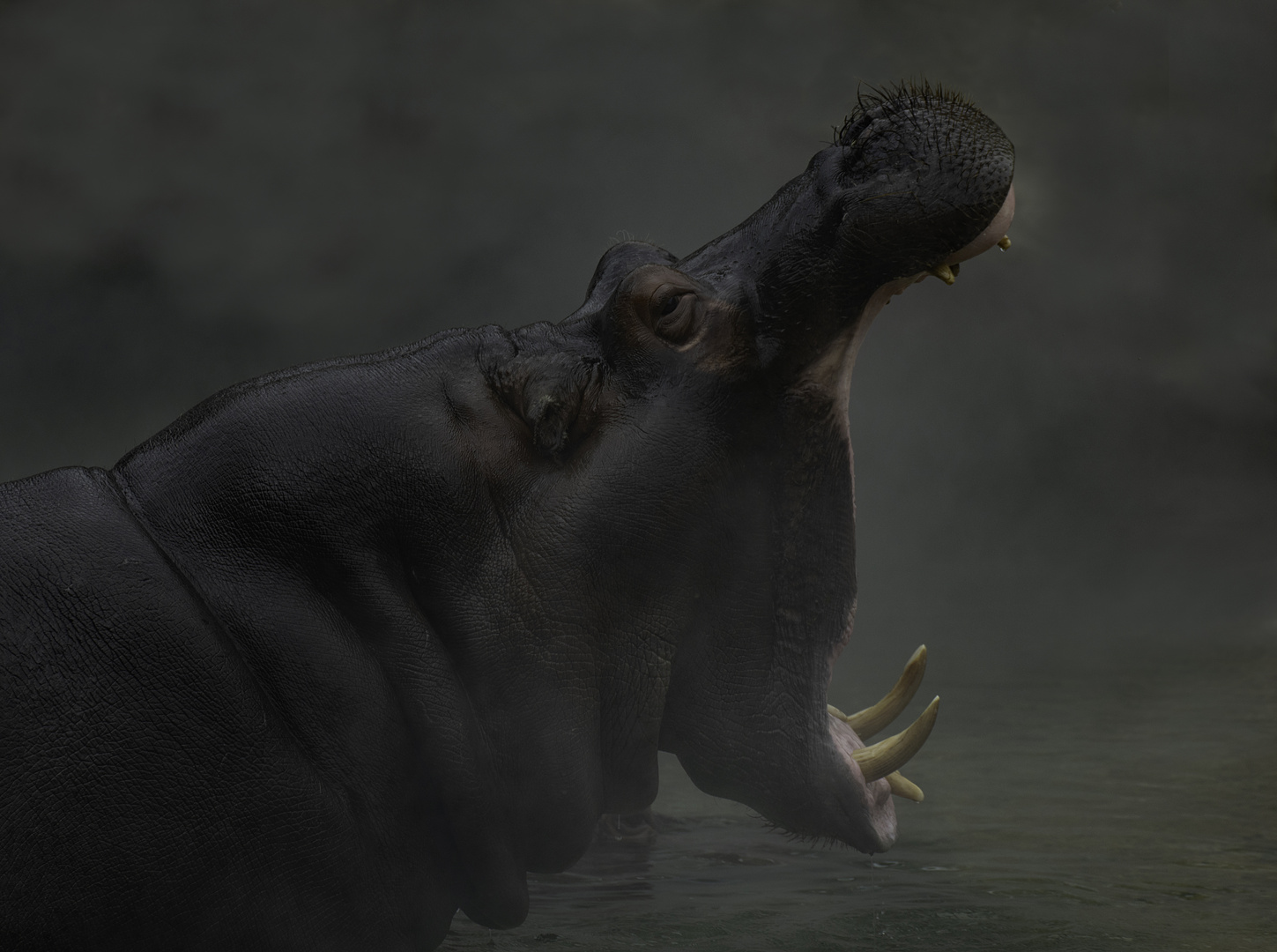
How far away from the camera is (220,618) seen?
154 cm

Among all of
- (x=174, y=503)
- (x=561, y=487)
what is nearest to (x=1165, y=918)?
(x=561, y=487)

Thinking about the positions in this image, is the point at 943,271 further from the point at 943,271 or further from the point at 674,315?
the point at 674,315

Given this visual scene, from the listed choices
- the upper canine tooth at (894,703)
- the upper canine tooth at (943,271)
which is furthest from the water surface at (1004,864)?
the upper canine tooth at (943,271)

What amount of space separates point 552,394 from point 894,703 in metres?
0.93

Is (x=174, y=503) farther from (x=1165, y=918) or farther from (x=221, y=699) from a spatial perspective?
(x=1165, y=918)

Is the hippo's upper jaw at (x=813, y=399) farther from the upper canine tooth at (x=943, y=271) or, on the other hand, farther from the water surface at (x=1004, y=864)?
the water surface at (x=1004, y=864)

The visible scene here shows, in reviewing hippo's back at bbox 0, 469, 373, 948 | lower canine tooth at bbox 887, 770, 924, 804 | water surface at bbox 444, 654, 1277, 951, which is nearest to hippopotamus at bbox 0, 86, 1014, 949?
hippo's back at bbox 0, 469, 373, 948

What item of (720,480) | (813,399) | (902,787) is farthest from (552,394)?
(902,787)

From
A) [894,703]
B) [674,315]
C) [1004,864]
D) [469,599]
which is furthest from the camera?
[1004,864]

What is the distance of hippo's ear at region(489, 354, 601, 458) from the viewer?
1.74 m

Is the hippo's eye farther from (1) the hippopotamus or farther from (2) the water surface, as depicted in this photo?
(2) the water surface

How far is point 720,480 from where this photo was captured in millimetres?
1872

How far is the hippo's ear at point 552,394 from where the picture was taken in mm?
1740

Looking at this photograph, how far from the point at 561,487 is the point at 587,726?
0.35 meters
